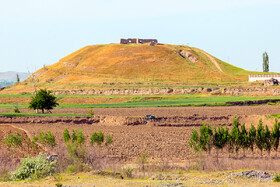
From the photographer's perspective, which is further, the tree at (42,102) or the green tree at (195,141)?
the tree at (42,102)

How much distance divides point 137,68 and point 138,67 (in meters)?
1.02

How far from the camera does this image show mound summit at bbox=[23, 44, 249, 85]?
13900 cm

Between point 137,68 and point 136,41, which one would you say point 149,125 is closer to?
point 137,68

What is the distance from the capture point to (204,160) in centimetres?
3809

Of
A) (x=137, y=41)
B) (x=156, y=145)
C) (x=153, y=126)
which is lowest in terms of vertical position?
(x=156, y=145)

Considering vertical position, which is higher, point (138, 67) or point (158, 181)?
point (138, 67)

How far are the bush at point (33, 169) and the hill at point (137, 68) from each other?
317 ft

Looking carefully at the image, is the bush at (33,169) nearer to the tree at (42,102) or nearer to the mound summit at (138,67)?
the tree at (42,102)

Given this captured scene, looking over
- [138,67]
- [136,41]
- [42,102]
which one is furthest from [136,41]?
[42,102]

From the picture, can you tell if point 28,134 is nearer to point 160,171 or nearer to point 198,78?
point 160,171

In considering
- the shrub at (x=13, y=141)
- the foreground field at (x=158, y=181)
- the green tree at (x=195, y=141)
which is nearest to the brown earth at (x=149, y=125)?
the green tree at (x=195, y=141)

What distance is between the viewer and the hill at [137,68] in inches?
5374

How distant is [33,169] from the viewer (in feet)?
106

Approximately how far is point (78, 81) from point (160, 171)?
10576cm
